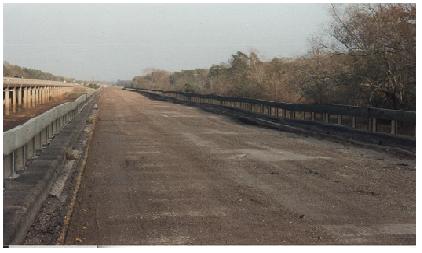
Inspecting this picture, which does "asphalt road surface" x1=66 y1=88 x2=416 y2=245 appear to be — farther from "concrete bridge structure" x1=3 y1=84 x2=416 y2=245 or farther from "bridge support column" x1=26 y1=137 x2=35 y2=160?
"bridge support column" x1=26 y1=137 x2=35 y2=160

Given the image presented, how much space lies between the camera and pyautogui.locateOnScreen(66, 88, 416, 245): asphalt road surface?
17.0ft

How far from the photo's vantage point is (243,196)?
702cm

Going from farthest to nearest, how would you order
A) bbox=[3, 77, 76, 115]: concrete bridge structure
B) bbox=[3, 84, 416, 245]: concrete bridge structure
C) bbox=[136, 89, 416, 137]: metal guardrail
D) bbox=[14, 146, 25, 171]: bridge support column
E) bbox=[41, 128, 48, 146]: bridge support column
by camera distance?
1. bbox=[3, 77, 76, 115]: concrete bridge structure
2. bbox=[136, 89, 416, 137]: metal guardrail
3. bbox=[41, 128, 48, 146]: bridge support column
4. bbox=[14, 146, 25, 171]: bridge support column
5. bbox=[3, 84, 416, 245]: concrete bridge structure

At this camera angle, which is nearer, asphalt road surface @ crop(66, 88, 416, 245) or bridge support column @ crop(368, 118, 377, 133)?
asphalt road surface @ crop(66, 88, 416, 245)

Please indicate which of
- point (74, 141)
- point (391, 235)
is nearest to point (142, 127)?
point (74, 141)

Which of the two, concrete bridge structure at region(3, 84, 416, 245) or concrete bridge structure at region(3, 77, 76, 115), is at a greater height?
concrete bridge structure at region(3, 77, 76, 115)

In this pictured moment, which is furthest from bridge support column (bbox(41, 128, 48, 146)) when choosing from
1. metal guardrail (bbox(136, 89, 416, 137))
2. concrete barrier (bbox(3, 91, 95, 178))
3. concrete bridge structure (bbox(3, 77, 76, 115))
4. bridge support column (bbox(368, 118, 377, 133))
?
concrete bridge structure (bbox(3, 77, 76, 115))

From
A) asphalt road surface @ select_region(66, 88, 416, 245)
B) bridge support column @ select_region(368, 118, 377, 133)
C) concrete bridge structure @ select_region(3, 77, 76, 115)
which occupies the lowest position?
asphalt road surface @ select_region(66, 88, 416, 245)

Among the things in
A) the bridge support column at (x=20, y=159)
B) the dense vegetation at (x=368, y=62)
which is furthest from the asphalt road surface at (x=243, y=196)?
the dense vegetation at (x=368, y=62)

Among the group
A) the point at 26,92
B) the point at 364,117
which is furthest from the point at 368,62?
the point at 26,92

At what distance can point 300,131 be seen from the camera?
697 inches

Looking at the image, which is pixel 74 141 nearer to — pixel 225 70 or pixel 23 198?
pixel 23 198

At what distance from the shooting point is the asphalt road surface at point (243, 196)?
204 inches

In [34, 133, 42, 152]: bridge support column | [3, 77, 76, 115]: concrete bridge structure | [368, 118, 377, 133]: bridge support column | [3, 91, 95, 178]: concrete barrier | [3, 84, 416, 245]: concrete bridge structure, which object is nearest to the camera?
[3, 84, 416, 245]: concrete bridge structure
